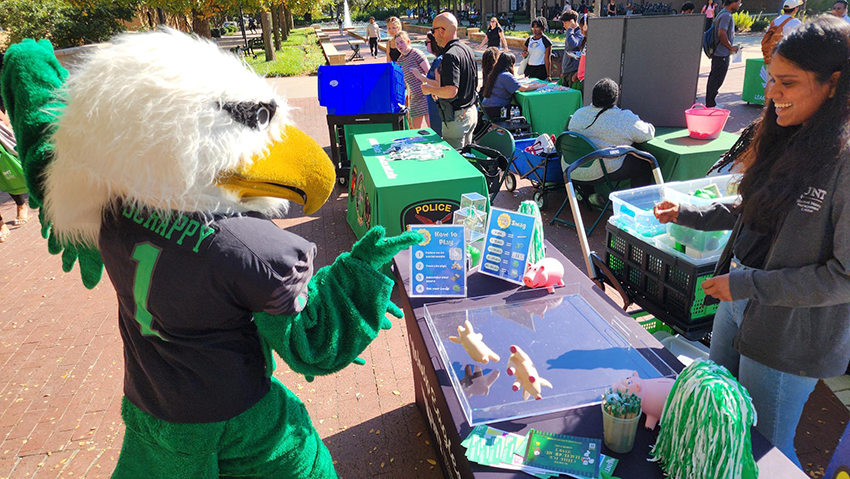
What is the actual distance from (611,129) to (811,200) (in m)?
3.58

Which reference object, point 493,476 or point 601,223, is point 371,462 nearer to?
point 493,476

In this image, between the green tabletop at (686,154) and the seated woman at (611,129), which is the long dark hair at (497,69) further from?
the green tabletop at (686,154)

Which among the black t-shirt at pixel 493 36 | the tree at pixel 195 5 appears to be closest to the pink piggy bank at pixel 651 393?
the black t-shirt at pixel 493 36

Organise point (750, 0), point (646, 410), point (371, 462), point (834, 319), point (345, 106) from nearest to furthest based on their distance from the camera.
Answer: point (646, 410) → point (834, 319) → point (371, 462) → point (345, 106) → point (750, 0)

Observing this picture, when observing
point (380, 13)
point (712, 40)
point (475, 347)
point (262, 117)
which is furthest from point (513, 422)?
point (380, 13)

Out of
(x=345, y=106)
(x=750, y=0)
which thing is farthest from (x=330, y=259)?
(x=750, y=0)

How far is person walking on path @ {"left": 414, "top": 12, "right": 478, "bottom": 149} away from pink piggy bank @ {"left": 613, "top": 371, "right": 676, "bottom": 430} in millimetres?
4729

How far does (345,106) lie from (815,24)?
5.81m

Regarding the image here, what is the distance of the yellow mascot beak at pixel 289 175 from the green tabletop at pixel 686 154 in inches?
174

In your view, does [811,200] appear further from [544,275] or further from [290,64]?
[290,64]

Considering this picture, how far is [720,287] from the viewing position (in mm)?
1937

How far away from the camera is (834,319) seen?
1824mm

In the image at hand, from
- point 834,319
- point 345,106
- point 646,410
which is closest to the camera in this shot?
point 646,410

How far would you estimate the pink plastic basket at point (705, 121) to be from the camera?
17.7 ft
